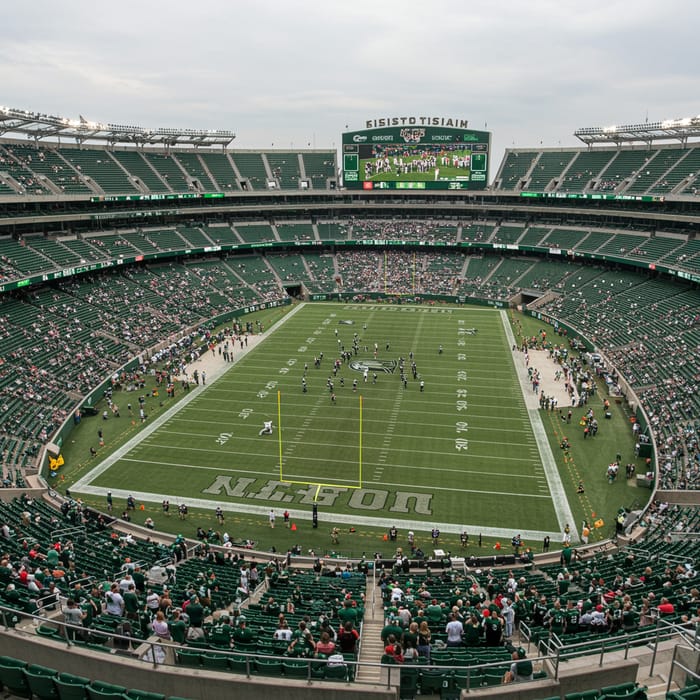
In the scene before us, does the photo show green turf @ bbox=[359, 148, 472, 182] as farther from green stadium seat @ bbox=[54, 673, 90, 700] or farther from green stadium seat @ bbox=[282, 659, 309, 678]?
green stadium seat @ bbox=[54, 673, 90, 700]

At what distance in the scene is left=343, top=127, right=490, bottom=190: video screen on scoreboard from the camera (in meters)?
72.6

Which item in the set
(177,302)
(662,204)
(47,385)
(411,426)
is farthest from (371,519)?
(662,204)

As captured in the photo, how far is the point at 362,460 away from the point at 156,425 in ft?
40.4

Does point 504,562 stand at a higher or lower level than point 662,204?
lower

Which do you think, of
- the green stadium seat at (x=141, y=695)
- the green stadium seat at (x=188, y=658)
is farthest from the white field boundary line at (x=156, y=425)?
the green stadium seat at (x=141, y=695)

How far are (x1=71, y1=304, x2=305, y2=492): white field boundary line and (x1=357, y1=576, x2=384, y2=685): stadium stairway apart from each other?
44.0 feet

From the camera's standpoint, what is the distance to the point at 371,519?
24.5 m

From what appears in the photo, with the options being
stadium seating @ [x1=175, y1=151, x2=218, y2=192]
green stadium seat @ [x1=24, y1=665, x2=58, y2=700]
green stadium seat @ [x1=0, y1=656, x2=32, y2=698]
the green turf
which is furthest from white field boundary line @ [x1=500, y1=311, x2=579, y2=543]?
stadium seating @ [x1=175, y1=151, x2=218, y2=192]

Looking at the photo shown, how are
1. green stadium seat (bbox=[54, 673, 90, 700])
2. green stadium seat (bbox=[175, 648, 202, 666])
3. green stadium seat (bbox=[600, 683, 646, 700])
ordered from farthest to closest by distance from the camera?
green stadium seat (bbox=[175, 648, 202, 666])
green stadium seat (bbox=[54, 673, 90, 700])
green stadium seat (bbox=[600, 683, 646, 700])

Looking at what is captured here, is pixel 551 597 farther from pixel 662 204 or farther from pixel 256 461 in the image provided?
pixel 662 204

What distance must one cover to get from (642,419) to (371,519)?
16523 mm

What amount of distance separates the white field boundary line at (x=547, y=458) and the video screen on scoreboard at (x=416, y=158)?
34958mm

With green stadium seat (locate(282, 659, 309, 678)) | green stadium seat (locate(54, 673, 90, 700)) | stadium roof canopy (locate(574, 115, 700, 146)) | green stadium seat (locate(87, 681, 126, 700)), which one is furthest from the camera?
stadium roof canopy (locate(574, 115, 700, 146))

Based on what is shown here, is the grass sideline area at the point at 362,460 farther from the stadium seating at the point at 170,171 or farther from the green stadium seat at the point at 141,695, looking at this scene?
the stadium seating at the point at 170,171
